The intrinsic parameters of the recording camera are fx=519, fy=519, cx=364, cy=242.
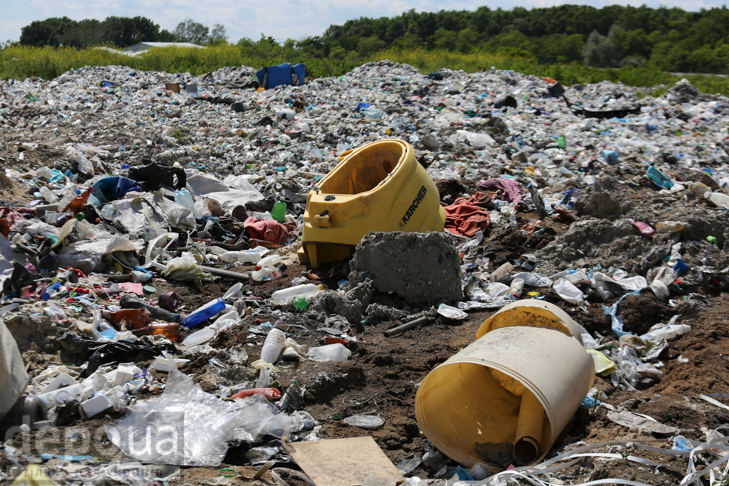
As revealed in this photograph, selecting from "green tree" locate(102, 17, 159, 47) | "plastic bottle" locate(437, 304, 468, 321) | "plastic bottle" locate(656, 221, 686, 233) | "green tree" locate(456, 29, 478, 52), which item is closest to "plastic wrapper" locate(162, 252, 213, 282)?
"plastic bottle" locate(437, 304, 468, 321)

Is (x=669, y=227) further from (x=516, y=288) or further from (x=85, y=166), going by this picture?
(x=85, y=166)

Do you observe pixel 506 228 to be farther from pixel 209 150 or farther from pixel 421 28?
pixel 421 28

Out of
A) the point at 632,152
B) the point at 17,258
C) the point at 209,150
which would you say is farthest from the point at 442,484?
the point at 632,152

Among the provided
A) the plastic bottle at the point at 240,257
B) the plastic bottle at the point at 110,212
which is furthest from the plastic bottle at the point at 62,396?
the plastic bottle at the point at 110,212

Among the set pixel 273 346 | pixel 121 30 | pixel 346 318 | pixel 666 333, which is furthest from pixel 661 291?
pixel 121 30

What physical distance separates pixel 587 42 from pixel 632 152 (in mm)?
26976

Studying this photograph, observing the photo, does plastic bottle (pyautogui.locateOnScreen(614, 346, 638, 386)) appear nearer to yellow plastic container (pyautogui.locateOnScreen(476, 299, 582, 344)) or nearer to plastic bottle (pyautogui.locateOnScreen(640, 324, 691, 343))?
plastic bottle (pyautogui.locateOnScreen(640, 324, 691, 343))

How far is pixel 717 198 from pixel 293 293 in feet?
13.7

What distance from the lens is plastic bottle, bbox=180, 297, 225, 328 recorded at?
336 cm

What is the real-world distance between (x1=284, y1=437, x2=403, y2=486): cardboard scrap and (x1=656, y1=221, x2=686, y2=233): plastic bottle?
123 inches

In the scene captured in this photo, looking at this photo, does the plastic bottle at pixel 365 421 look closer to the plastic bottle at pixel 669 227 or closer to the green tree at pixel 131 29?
the plastic bottle at pixel 669 227

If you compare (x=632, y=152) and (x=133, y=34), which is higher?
(x=133, y=34)

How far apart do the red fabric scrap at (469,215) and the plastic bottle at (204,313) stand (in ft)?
8.41

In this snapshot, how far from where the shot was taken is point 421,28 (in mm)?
35219
